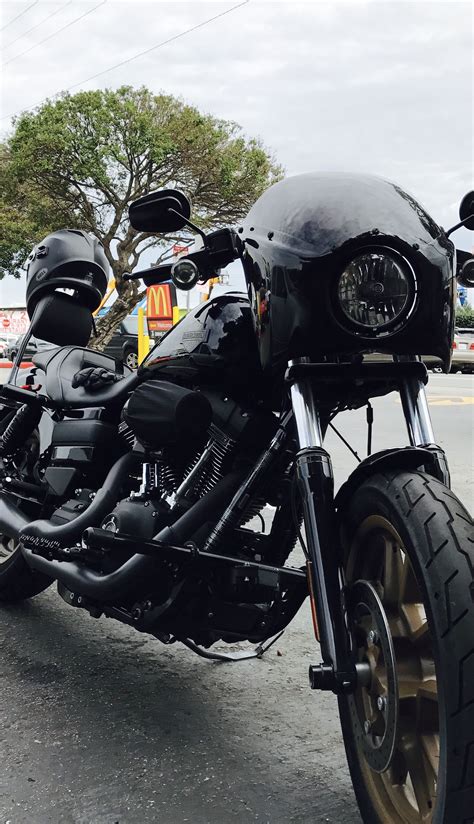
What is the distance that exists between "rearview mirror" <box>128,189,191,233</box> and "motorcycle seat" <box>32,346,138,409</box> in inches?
30.0

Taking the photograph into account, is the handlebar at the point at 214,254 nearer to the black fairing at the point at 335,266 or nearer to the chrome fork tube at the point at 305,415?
the black fairing at the point at 335,266

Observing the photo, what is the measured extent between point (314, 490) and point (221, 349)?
0.64 metres

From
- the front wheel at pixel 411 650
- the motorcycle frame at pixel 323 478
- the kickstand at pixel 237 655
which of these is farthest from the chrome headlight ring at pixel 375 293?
the kickstand at pixel 237 655

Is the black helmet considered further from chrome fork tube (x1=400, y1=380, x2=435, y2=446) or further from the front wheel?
the front wheel

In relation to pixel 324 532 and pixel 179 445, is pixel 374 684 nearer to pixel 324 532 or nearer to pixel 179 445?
pixel 324 532

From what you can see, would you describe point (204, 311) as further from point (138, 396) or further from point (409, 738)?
point (409, 738)

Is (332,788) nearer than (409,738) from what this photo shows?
No

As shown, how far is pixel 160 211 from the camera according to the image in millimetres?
2396

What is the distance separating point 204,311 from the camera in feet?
8.65

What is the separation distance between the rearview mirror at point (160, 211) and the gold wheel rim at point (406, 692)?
98 centimetres

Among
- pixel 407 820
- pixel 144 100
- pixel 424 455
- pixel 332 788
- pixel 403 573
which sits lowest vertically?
pixel 332 788

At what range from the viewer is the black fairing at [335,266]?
2092 millimetres

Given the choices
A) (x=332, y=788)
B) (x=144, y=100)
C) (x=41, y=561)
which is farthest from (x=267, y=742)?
(x=144, y=100)

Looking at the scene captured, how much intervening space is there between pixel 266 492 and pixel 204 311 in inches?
22.3
